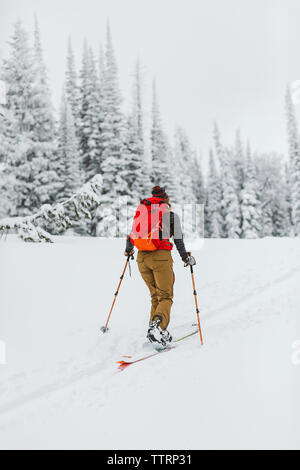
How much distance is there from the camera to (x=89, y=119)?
30312 mm

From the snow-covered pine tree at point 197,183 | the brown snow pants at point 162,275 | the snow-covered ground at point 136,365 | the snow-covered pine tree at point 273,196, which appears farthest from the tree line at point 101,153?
the brown snow pants at point 162,275

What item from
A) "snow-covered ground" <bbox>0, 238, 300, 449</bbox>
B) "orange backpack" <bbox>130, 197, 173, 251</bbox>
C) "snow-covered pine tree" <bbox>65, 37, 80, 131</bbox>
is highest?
"snow-covered pine tree" <bbox>65, 37, 80, 131</bbox>

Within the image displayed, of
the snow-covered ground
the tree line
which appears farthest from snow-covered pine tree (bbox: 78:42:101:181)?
the snow-covered ground

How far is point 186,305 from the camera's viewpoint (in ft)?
25.5

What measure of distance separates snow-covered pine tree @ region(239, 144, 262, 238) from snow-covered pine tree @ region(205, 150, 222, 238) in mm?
5342

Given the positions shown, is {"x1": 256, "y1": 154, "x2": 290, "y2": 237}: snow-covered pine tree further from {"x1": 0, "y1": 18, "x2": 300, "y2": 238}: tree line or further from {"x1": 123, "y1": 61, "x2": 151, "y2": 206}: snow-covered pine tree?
{"x1": 123, "y1": 61, "x2": 151, "y2": 206}: snow-covered pine tree

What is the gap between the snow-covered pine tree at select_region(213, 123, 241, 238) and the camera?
42284 mm

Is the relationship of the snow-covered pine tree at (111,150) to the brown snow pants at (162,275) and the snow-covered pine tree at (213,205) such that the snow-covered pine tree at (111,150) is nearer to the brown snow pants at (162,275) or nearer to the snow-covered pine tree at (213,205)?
the brown snow pants at (162,275)

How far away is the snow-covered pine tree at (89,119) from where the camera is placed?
96.0 feet

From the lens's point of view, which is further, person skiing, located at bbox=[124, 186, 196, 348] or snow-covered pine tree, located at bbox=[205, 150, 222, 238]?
snow-covered pine tree, located at bbox=[205, 150, 222, 238]

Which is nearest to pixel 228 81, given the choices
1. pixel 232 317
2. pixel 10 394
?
pixel 232 317

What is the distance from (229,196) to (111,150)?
1944cm

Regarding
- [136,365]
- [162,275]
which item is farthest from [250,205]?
[136,365]

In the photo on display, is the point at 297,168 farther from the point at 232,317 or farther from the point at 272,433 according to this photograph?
the point at 272,433
